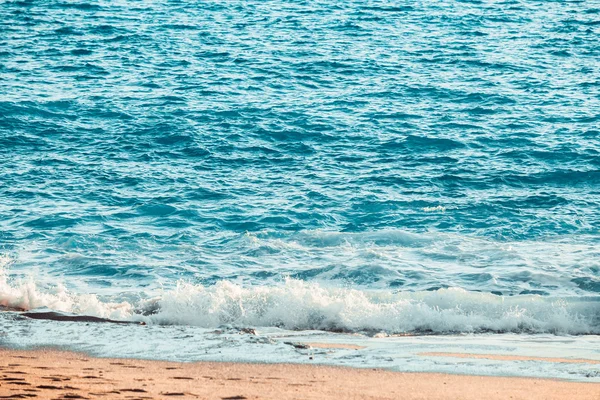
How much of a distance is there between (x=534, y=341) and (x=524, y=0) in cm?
2425

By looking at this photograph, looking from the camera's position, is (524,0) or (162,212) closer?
(162,212)

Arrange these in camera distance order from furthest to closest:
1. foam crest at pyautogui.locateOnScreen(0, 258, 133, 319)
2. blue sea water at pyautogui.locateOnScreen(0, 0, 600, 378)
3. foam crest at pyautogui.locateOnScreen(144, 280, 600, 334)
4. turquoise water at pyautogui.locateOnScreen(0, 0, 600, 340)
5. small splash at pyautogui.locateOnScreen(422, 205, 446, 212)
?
small splash at pyautogui.locateOnScreen(422, 205, 446, 212) < turquoise water at pyautogui.locateOnScreen(0, 0, 600, 340) < blue sea water at pyautogui.locateOnScreen(0, 0, 600, 378) < foam crest at pyautogui.locateOnScreen(0, 258, 133, 319) < foam crest at pyautogui.locateOnScreen(144, 280, 600, 334)

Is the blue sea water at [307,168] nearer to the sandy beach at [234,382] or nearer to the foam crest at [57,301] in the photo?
the foam crest at [57,301]

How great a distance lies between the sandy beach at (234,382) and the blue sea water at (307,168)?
1.63 metres

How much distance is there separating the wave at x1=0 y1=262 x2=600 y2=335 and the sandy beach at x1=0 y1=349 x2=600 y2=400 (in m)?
2.15

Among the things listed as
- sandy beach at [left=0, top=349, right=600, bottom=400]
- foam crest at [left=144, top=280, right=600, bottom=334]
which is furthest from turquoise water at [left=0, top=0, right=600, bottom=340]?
sandy beach at [left=0, top=349, right=600, bottom=400]

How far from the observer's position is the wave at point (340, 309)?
30.5ft

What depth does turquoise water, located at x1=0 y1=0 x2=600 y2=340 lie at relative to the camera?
1022cm

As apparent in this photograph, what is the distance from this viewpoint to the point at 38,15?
1139 inches

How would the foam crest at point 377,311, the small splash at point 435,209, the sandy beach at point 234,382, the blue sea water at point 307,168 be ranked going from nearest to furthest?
the sandy beach at point 234,382, the foam crest at point 377,311, the blue sea water at point 307,168, the small splash at point 435,209

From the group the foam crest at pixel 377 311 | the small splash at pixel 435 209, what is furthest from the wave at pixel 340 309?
the small splash at pixel 435 209

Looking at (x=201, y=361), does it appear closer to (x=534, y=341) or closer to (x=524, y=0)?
(x=534, y=341)

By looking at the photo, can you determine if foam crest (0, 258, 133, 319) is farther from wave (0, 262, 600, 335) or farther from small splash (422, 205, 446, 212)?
small splash (422, 205, 446, 212)

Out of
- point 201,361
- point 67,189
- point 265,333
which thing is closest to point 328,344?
point 265,333
